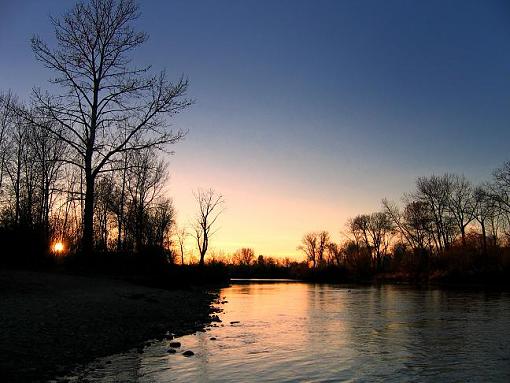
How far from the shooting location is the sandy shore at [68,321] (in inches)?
415

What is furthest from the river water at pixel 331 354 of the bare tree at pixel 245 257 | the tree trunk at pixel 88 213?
the bare tree at pixel 245 257

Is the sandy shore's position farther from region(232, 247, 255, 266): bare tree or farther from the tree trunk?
region(232, 247, 255, 266): bare tree

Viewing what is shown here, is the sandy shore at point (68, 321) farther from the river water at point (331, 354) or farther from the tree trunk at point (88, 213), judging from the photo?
the tree trunk at point (88, 213)

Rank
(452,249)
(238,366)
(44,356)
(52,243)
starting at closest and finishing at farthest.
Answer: (44,356)
(238,366)
(52,243)
(452,249)

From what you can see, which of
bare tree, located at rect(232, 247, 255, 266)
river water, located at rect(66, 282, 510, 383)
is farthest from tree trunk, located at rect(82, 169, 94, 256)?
bare tree, located at rect(232, 247, 255, 266)

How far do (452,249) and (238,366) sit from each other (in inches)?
2752

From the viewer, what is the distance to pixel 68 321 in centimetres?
1452

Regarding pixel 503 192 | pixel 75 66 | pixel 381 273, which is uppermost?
pixel 75 66

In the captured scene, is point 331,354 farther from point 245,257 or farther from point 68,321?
point 245,257

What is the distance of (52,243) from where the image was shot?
3350 centimetres

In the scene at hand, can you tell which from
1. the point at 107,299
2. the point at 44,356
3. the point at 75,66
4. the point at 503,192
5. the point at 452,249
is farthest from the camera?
the point at 452,249

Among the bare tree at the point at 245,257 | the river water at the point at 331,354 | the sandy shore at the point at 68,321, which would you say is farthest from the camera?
the bare tree at the point at 245,257

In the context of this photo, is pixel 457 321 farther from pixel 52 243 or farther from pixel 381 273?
pixel 381 273

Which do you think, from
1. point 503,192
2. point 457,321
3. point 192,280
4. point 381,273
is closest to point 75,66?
point 457,321
